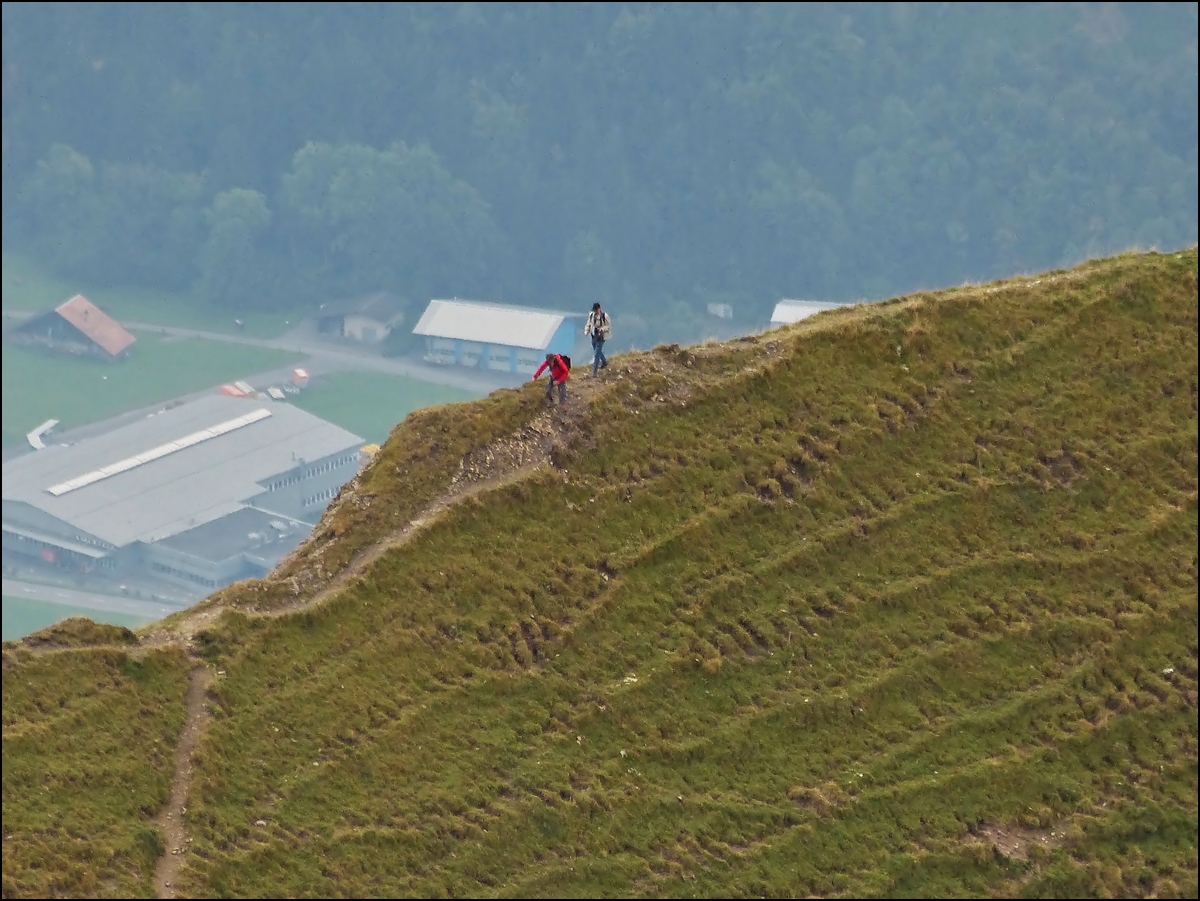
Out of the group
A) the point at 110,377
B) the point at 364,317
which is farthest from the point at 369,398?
the point at 110,377

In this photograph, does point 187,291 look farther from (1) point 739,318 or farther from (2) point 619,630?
(2) point 619,630

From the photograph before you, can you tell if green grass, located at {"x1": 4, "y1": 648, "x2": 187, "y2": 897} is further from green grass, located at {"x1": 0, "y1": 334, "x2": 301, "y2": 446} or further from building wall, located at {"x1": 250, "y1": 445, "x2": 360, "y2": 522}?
green grass, located at {"x1": 0, "y1": 334, "x2": 301, "y2": 446}

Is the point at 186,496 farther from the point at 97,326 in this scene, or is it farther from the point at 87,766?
the point at 87,766

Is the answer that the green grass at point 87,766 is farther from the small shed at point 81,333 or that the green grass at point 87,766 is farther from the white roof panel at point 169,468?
the small shed at point 81,333

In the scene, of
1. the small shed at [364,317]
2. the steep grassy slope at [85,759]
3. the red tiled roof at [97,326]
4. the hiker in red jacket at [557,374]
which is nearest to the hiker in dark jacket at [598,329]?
the hiker in red jacket at [557,374]

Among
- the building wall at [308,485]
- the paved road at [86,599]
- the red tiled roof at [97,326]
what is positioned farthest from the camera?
the red tiled roof at [97,326]

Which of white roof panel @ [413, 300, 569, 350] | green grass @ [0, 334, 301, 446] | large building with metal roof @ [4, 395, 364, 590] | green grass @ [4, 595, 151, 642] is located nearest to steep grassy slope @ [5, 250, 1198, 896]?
large building with metal roof @ [4, 395, 364, 590]
